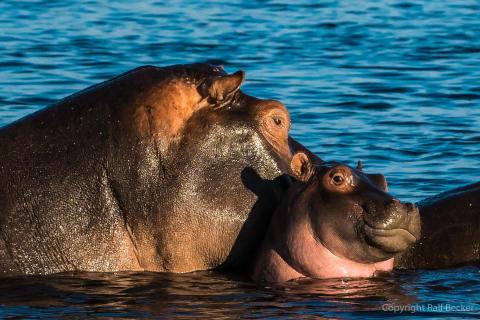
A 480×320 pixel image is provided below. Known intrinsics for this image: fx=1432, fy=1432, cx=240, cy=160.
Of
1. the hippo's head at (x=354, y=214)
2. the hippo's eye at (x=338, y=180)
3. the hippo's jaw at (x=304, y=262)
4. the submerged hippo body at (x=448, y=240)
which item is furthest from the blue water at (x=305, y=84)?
→ the hippo's eye at (x=338, y=180)

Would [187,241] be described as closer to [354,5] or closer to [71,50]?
[71,50]

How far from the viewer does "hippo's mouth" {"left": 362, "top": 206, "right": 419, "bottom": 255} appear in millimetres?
9523

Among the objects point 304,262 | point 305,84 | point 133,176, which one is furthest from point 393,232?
point 305,84

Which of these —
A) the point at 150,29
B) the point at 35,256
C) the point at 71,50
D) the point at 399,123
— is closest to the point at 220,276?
the point at 35,256

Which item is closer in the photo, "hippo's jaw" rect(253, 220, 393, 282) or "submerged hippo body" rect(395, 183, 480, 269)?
"hippo's jaw" rect(253, 220, 393, 282)

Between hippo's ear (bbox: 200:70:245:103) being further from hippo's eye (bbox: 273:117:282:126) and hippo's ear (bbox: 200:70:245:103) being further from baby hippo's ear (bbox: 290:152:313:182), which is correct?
baby hippo's ear (bbox: 290:152:313:182)

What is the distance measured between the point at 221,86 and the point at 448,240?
2295 mm

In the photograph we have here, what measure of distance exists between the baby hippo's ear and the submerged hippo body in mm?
1279

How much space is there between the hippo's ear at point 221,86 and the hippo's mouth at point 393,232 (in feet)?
4.09

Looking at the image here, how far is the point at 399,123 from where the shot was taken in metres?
17.0

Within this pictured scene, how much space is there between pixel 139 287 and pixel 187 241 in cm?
46

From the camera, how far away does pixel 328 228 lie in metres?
9.77

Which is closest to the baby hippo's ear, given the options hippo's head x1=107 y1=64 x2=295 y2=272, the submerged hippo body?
hippo's head x1=107 y1=64 x2=295 y2=272

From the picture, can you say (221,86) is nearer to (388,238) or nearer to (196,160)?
(196,160)
